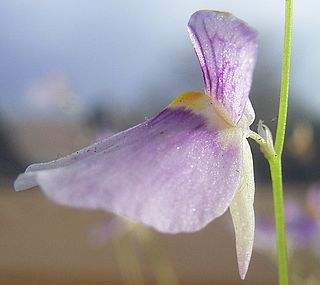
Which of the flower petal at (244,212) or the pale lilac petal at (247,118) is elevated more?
the pale lilac petal at (247,118)

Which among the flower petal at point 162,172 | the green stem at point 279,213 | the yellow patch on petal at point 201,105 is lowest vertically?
the green stem at point 279,213

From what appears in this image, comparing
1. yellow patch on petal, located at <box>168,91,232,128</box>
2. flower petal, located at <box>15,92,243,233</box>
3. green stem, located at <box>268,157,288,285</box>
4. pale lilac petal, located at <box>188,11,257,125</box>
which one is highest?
pale lilac petal, located at <box>188,11,257,125</box>

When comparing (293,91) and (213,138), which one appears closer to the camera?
(213,138)

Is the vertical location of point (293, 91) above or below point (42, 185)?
below

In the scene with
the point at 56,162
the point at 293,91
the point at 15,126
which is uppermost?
the point at 56,162

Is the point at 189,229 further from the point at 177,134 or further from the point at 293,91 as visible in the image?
the point at 293,91

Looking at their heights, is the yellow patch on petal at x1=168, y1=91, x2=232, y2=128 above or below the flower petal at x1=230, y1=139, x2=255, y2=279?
above

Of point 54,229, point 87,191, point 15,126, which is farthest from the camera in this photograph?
point 15,126

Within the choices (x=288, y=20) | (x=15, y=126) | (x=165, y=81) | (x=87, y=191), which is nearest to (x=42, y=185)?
(x=87, y=191)
